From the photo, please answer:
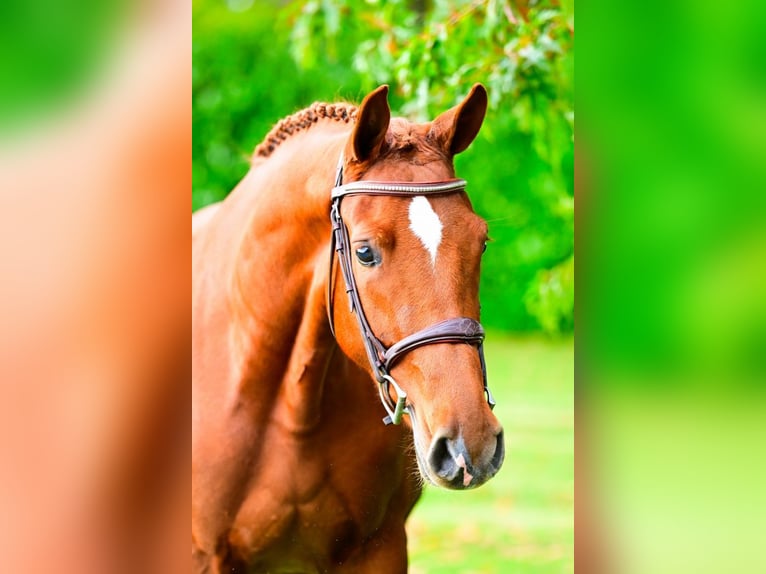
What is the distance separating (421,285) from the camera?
1.85m

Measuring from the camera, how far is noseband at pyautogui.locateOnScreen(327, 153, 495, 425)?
5.93 ft

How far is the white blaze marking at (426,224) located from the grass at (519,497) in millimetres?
3796

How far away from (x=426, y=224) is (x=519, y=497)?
560 centimetres

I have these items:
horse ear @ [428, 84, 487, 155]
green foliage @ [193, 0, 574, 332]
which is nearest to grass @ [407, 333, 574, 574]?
green foliage @ [193, 0, 574, 332]

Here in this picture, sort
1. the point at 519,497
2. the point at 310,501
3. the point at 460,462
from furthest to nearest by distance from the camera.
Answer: the point at 519,497
the point at 310,501
the point at 460,462

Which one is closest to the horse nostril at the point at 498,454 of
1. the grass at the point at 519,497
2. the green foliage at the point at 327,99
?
the green foliage at the point at 327,99

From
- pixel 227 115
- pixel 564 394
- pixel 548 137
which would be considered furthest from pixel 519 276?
pixel 548 137

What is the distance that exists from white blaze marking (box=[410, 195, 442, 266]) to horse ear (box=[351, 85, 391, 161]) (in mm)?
215

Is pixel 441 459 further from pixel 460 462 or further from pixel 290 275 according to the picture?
pixel 290 275
